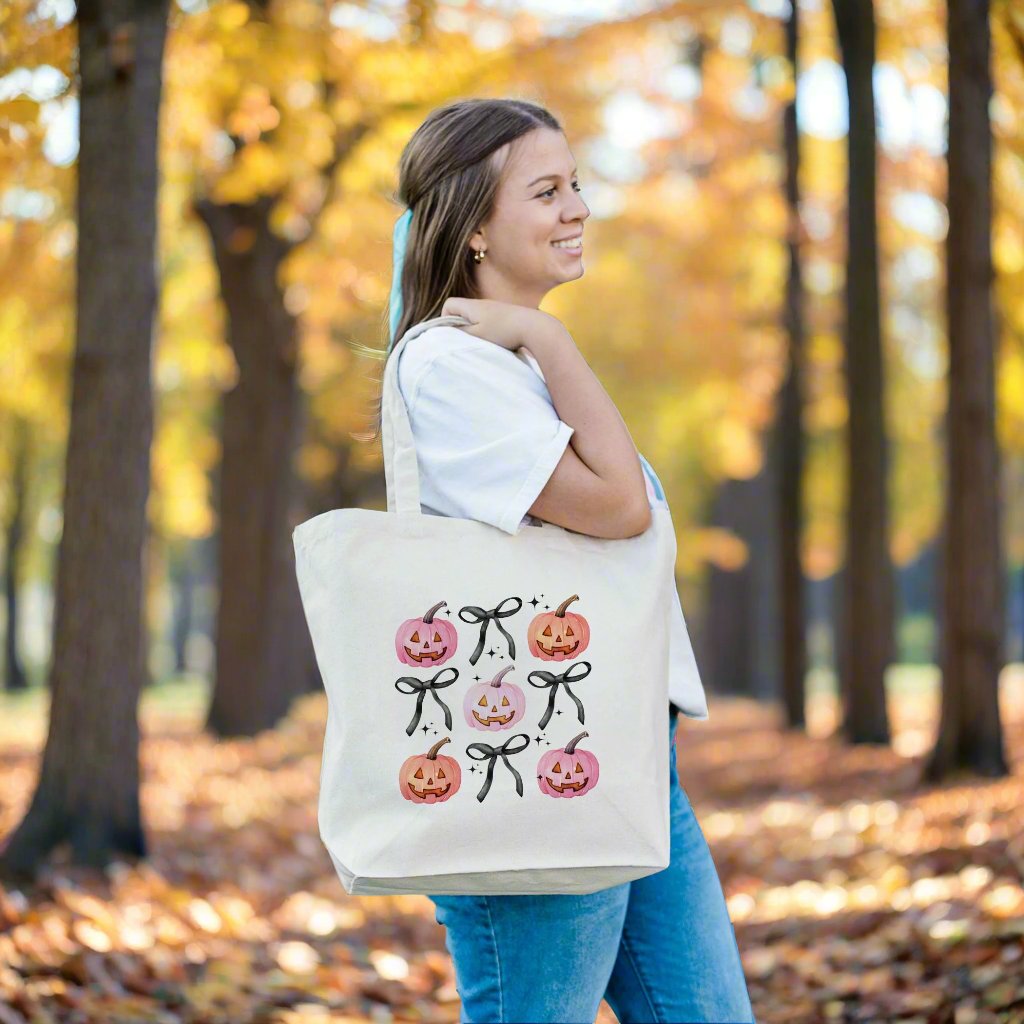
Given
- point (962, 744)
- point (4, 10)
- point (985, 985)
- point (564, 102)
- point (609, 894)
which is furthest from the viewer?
point (564, 102)

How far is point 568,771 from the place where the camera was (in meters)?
1.86

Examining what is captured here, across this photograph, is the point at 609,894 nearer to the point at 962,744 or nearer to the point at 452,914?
the point at 452,914

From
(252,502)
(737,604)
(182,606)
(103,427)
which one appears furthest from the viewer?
(182,606)

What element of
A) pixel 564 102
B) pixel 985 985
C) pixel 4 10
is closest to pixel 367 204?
pixel 564 102

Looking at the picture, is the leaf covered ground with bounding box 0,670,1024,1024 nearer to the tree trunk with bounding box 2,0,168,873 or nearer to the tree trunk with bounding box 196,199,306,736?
the tree trunk with bounding box 2,0,168,873

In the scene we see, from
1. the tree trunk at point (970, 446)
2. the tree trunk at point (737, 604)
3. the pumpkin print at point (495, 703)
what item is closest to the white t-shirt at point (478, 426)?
the pumpkin print at point (495, 703)

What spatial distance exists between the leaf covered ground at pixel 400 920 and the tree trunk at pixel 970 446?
0.40 m

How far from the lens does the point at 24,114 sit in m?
5.54

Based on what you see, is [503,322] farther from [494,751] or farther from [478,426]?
[494,751]

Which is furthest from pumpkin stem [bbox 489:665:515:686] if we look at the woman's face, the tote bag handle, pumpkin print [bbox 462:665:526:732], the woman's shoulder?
the woman's face

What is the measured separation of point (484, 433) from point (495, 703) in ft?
1.23

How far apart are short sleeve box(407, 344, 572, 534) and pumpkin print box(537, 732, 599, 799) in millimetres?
311

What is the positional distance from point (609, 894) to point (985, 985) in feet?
7.47

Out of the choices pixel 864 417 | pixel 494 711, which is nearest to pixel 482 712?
pixel 494 711
